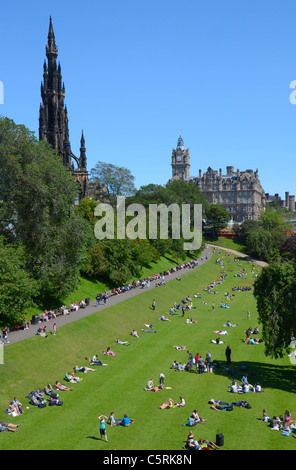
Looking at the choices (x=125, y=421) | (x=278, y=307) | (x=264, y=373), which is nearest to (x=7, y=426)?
(x=125, y=421)

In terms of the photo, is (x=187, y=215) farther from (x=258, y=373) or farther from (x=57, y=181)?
(x=258, y=373)

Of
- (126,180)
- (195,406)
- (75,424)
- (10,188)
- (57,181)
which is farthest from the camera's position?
(126,180)

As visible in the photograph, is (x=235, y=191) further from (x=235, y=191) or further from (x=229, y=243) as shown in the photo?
(x=229, y=243)

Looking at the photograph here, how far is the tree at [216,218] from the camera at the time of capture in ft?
456

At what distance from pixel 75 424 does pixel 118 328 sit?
2100 centimetres

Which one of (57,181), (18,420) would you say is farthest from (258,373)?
(57,181)

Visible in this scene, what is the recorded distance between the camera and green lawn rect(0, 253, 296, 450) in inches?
930

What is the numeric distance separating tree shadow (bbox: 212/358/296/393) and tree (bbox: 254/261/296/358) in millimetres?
1756

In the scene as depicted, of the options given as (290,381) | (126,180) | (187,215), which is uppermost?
(126,180)

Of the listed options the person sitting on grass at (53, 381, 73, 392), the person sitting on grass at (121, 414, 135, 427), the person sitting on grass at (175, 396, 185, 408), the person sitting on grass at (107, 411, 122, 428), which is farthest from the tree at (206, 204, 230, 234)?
the person sitting on grass at (121, 414, 135, 427)

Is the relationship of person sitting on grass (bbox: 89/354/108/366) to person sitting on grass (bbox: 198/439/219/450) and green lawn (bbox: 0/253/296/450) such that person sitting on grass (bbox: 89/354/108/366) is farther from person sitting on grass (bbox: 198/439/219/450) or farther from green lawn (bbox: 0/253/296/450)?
person sitting on grass (bbox: 198/439/219/450)

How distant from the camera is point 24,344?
3553cm

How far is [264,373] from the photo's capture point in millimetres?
34438

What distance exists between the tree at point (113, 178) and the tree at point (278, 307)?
70315 millimetres
